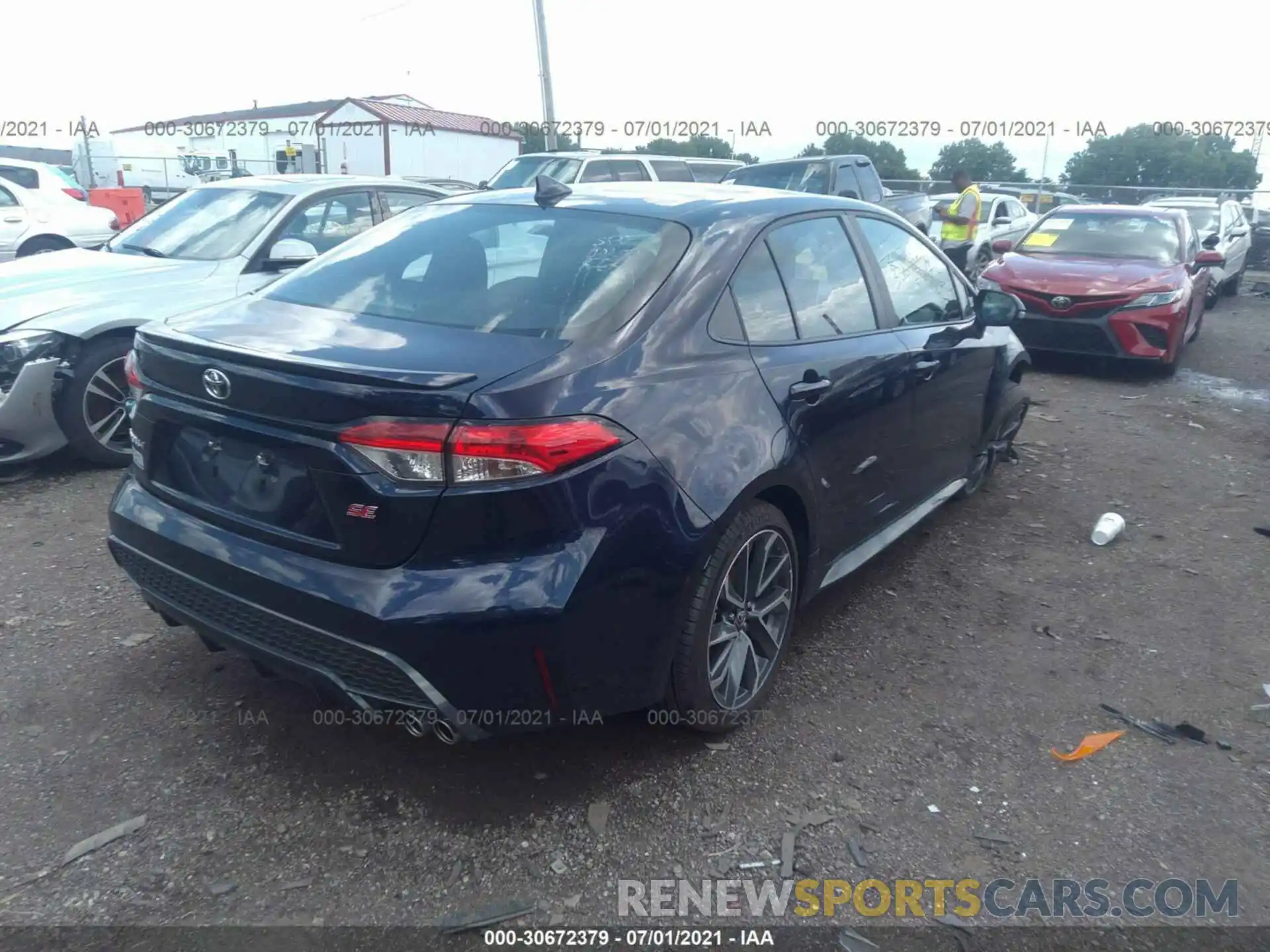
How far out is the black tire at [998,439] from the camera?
5.25 metres

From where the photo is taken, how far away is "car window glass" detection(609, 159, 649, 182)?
46.0ft

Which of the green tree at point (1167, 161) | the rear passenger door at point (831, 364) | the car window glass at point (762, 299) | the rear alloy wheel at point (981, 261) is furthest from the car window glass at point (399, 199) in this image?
the green tree at point (1167, 161)

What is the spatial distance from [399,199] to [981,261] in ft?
37.7

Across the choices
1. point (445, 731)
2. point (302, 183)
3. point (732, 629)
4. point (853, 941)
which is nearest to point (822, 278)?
point (732, 629)

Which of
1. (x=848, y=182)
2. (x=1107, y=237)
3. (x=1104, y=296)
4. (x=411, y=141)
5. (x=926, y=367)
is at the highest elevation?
(x=411, y=141)

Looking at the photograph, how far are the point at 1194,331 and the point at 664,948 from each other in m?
10.2

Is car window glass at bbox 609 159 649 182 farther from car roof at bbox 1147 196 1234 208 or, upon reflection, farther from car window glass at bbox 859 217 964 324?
car window glass at bbox 859 217 964 324

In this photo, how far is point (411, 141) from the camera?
143 ft

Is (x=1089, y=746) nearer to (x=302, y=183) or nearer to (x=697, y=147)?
(x=302, y=183)

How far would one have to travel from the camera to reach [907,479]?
13.8 ft

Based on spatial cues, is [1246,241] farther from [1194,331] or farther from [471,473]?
[471,473]

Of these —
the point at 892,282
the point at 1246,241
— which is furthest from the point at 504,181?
the point at 1246,241

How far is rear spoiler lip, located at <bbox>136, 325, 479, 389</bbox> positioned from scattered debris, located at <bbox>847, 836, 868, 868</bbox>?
65.1 inches

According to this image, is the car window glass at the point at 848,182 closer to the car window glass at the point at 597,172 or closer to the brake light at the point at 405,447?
the car window glass at the point at 597,172
